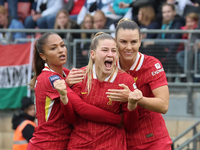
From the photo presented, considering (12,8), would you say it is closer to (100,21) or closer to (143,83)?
(100,21)

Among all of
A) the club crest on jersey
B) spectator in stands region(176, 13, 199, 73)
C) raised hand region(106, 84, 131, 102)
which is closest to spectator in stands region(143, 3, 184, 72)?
spectator in stands region(176, 13, 199, 73)

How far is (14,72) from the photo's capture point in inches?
A: 310

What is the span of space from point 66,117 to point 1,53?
188 inches

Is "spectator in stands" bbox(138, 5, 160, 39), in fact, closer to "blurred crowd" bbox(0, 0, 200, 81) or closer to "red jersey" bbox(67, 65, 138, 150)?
"blurred crowd" bbox(0, 0, 200, 81)

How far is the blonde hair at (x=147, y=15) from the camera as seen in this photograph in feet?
26.4

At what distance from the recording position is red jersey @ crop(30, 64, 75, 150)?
3766mm

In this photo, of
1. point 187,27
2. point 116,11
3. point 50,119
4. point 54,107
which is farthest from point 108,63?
point 116,11

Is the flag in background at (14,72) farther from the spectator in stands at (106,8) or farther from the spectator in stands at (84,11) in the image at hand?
the spectator in stands at (106,8)

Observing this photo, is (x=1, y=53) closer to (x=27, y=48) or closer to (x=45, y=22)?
(x=27, y=48)

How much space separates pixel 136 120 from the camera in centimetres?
365

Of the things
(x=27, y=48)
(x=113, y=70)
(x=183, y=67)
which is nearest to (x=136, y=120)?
(x=113, y=70)

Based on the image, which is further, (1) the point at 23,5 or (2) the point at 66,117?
(1) the point at 23,5

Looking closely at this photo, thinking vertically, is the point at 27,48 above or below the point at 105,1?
below

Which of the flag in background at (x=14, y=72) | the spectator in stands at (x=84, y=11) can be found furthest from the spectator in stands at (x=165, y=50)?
the flag in background at (x=14, y=72)
